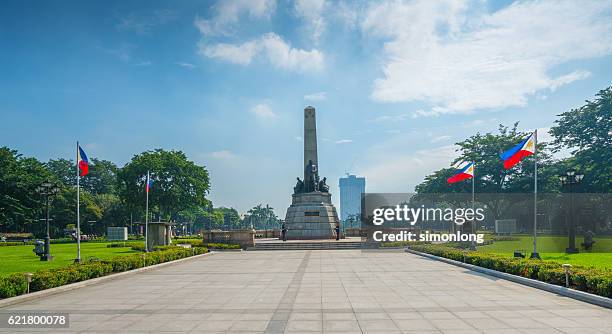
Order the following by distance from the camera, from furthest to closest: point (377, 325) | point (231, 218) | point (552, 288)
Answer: point (231, 218)
point (552, 288)
point (377, 325)

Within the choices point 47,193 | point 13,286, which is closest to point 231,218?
point 47,193

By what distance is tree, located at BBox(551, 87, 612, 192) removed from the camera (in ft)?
141

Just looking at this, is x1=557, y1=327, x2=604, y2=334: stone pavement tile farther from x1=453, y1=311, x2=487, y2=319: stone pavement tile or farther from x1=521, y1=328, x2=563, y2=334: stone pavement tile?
x1=453, y1=311, x2=487, y2=319: stone pavement tile

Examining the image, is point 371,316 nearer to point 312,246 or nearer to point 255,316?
point 255,316

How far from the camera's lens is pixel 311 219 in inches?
1697

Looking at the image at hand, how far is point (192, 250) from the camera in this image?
97.0ft

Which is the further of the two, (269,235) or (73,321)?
(269,235)

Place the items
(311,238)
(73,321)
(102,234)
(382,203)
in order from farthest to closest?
(102,234)
(382,203)
(311,238)
(73,321)

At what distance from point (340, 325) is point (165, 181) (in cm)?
5076

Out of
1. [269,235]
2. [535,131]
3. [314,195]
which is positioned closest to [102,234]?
[269,235]

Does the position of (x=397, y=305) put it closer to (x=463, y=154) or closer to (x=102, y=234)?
(x=463, y=154)

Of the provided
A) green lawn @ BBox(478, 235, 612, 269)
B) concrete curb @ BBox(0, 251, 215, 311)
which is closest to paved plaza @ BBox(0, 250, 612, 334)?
concrete curb @ BBox(0, 251, 215, 311)

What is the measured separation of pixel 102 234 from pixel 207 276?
67472mm

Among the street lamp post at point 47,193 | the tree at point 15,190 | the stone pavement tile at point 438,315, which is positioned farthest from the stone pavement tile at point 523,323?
the tree at point 15,190
